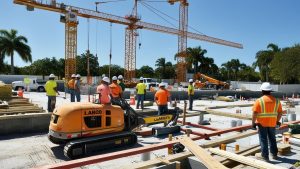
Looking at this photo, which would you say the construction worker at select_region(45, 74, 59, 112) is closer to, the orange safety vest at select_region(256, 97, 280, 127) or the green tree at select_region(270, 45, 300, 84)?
the orange safety vest at select_region(256, 97, 280, 127)

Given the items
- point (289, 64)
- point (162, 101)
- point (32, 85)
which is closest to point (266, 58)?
point (289, 64)

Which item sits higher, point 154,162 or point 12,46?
point 12,46

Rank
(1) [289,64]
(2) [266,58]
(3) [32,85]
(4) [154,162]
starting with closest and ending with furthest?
(4) [154,162], (3) [32,85], (1) [289,64], (2) [266,58]

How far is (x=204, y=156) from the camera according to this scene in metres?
5.42

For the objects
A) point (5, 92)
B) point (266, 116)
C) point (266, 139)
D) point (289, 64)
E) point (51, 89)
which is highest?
point (289, 64)

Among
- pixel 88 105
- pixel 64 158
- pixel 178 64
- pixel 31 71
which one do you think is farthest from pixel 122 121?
pixel 31 71

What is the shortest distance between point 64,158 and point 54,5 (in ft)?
143

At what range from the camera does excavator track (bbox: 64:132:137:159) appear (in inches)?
271

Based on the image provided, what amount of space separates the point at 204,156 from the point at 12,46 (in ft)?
174

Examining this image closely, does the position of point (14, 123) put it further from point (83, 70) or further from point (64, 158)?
point (83, 70)

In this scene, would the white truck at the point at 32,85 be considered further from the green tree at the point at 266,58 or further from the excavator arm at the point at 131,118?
the green tree at the point at 266,58

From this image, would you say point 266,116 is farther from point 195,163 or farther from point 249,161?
point 195,163

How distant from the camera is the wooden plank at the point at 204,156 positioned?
5012mm

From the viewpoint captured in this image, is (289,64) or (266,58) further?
(266,58)
